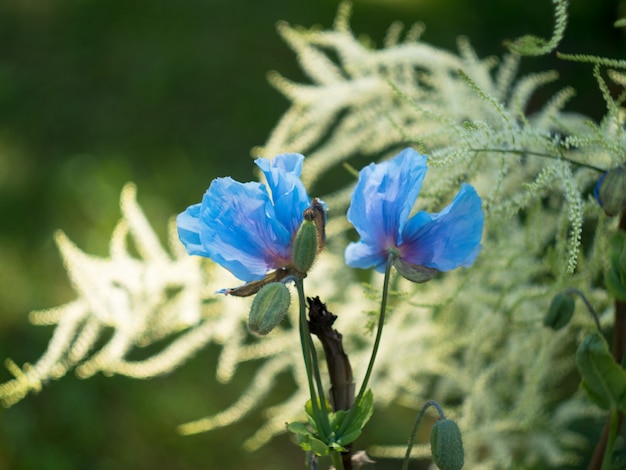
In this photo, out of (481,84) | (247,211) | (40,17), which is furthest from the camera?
(40,17)

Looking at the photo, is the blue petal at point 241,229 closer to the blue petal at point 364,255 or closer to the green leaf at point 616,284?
the blue petal at point 364,255

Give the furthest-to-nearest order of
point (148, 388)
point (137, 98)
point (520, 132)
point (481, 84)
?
point (137, 98), point (148, 388), point (481, 84), point (520, 132)

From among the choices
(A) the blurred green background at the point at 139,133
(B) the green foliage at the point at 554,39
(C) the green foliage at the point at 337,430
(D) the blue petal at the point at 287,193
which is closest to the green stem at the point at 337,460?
(C) the green foliage at the point at 337,430

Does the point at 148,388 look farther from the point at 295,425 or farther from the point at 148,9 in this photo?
the point at 148,9

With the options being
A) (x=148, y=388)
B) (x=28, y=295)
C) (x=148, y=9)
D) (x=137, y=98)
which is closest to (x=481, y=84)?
(x=148, y=388)

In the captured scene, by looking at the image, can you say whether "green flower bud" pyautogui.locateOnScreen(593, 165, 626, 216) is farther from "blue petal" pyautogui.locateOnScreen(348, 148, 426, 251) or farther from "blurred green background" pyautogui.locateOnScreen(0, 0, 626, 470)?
"blurred green background" pyautogui.locateOnScreen(0, 0, 626, 470)

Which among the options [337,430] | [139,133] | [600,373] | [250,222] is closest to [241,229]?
[250,222]
